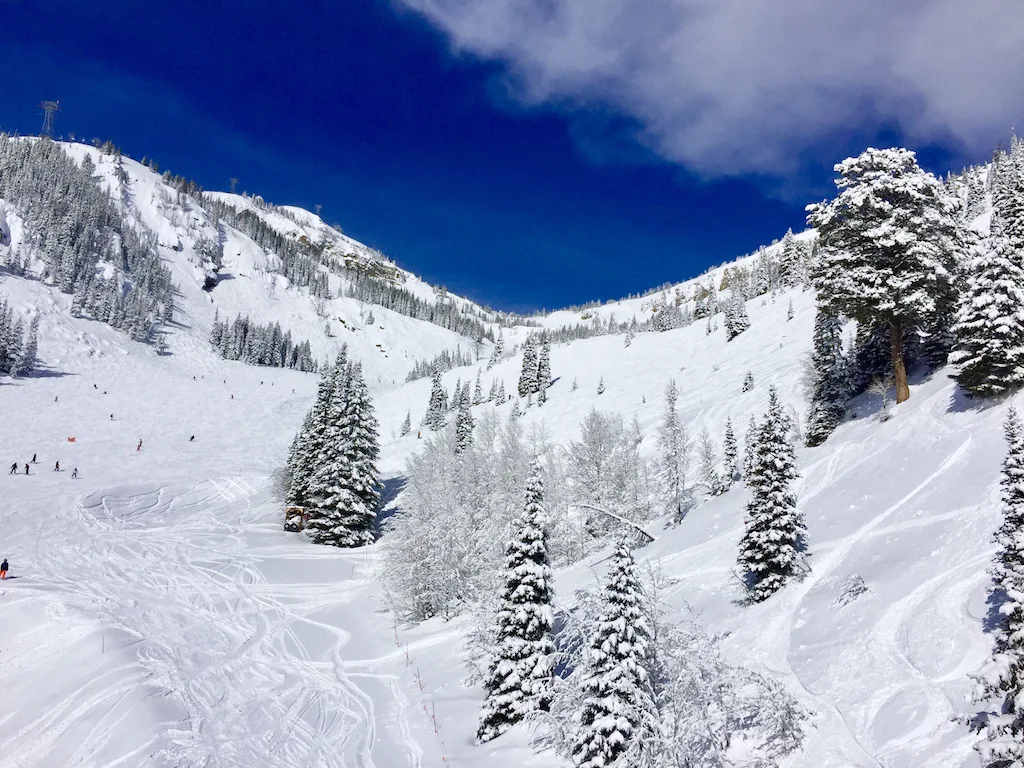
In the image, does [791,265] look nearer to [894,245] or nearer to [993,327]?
[894,245]

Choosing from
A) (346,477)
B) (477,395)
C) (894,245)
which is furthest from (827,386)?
(477,395)

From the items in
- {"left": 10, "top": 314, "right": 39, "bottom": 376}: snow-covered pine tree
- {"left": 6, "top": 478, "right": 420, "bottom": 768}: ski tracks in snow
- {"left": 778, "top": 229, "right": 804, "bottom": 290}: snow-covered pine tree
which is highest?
{"left": 778, "top": 229, "right": 804, "bottom": 290}: snow-covered pine tree

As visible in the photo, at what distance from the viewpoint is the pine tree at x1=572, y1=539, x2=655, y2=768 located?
10984 mm

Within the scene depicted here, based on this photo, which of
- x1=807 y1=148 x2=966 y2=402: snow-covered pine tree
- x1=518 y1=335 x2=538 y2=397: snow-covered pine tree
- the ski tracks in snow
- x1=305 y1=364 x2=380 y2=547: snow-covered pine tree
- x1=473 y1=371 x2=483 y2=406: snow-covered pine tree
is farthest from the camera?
x1=473 y1=371 x2=483 y2=406: snow-covered pine tree

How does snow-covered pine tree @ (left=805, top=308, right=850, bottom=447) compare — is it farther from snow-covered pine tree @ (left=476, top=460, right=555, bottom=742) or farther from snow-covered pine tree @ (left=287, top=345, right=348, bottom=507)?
snow-covered pine tree @ (left=287, top=345, right=348, bottom=507)

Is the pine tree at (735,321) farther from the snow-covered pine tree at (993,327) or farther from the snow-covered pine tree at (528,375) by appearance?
the snow-covered pine tree at (993,327)

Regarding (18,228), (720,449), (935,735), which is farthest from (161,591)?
(18,228)

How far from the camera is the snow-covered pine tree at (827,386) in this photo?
30.5m

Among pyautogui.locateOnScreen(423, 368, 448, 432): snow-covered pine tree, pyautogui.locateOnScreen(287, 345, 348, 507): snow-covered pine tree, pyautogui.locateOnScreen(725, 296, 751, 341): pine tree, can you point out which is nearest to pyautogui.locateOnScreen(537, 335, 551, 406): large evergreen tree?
pyautogui.locateOnScreen(423, 368, 448, 432): snow-covered pine tree

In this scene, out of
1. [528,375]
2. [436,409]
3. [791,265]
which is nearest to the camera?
[436,409]

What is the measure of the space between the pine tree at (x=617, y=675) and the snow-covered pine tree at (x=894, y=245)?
62.6ft

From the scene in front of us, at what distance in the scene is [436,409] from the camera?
3418 inches

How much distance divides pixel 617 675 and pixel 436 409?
252 feet

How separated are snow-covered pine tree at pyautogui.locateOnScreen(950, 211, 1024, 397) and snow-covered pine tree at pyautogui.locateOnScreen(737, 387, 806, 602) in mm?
7779
